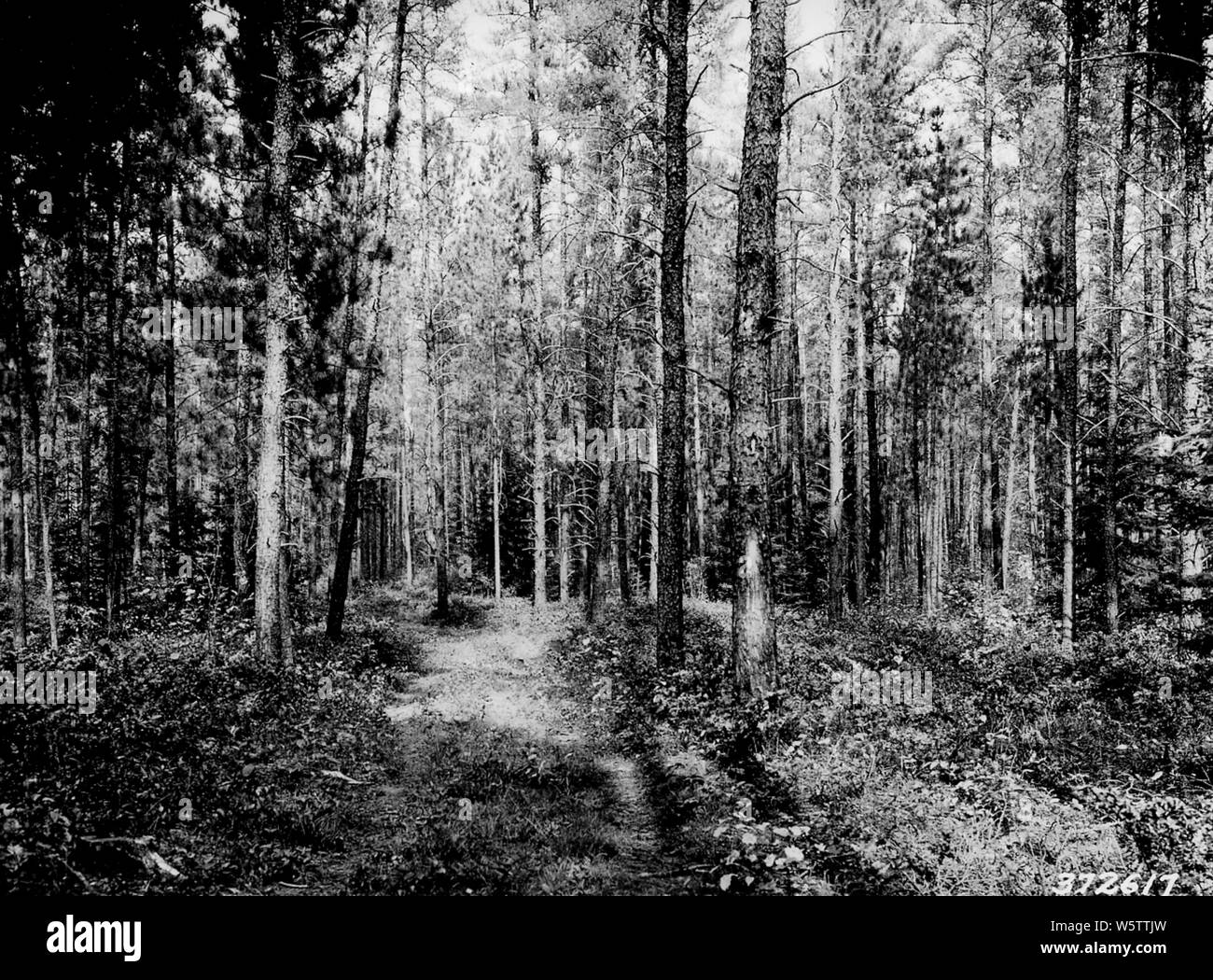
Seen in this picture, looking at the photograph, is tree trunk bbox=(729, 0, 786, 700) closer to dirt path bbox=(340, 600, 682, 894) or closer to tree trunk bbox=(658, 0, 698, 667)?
dirt path bbox=(340, 600, 682, 894)

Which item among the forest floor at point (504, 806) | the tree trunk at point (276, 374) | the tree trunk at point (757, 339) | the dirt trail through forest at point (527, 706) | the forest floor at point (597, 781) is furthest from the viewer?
the tree trunk at point (276, 374)

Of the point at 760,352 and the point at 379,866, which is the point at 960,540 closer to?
the point at 760,352

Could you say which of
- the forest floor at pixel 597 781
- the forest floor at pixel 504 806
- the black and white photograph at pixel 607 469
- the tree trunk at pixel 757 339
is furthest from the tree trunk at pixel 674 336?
the tree trunk at pixel 757 339

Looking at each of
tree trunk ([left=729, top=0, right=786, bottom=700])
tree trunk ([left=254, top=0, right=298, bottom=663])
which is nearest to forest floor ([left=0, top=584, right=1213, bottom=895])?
tree trunk ([left=254, top=0, right=298, bottom=663])

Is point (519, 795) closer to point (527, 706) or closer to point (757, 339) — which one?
point (527, 706)

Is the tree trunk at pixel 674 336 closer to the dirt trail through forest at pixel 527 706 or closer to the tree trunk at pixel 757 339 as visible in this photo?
the dirt trail through forest at pixel 527 706

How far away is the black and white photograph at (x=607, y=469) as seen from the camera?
4.97 m

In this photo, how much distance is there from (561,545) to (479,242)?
11.4 meters

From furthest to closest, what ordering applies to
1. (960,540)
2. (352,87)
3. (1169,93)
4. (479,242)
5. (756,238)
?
(960,540) → (479,242) → (1169,93) → (352,87) → (756,238)

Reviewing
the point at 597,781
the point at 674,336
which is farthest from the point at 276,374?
the point at 597,781

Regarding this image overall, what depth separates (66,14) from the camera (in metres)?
9.77

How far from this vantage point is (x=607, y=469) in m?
17.8

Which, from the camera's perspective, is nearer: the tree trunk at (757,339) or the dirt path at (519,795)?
the dirt path at (519,795)
